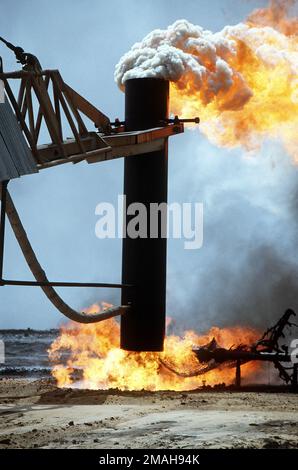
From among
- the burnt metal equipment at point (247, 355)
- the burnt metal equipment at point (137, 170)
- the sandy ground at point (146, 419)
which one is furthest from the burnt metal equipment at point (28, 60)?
the burnt metal equipment at point (247, 355)

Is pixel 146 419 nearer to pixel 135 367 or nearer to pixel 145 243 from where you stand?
pixel 135 367

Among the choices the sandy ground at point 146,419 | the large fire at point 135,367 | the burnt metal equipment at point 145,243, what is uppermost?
the burnt metal equipment at point 145,243

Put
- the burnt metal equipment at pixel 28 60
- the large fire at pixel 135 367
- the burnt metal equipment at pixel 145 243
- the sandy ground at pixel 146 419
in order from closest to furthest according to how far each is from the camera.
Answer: the sandy ground at pixel 146 419 → the burnt metal equipment at pixel 28 60 → the burnt metal equipment at pixel 145 243 → the large fire at pixel 135 367

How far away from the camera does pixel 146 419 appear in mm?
18000

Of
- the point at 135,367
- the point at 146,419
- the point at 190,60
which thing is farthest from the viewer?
the point at 190,60

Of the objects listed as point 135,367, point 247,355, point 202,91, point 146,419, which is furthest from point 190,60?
point 146,419

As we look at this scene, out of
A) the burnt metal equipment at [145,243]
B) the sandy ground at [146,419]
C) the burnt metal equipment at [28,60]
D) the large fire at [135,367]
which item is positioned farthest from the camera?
the large fire at [135,367]

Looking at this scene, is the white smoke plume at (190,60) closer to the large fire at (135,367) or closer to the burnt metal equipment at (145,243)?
the burnt metal equipment at (145,243)

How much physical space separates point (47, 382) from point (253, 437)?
11.8 m

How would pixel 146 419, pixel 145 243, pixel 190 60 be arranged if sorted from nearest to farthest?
pixel 146 419
pixel 145 243
pixel 190 60

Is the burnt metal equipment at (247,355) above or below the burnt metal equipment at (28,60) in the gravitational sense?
below

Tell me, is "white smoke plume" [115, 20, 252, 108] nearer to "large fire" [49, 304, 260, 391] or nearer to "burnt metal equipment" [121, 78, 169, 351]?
"burnt metal equipment" [121, 78, 169, 351]

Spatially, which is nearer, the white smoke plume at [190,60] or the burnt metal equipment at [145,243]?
the burnt metal equipment at [145,243]

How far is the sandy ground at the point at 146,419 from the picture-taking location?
51.0 ft
